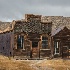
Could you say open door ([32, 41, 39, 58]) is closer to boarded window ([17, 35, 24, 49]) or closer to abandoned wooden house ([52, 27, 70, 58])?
boarded window ([17, 35, 24, 49])

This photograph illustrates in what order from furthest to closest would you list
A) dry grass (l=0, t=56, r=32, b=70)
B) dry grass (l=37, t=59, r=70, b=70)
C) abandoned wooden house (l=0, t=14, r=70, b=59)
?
abandoned wooden house (l=0, t=14, r=70, b=59) < dry grass (l=37, t=59, r=70, b=70) < dry grass (l=0, t=56, r=32, b=70)

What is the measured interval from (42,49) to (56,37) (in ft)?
8.17

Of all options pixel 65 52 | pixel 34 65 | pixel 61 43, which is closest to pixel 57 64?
pixel 34 65

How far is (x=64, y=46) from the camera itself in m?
41.6

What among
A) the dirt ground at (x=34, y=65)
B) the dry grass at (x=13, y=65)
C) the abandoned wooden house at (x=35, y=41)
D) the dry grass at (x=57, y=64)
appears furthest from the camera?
the abandoned wooden house at (x=35, y=41)

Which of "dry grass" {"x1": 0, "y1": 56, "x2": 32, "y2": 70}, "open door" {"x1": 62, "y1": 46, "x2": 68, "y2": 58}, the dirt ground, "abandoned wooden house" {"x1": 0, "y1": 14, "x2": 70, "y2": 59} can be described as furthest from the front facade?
"dry grass" {"x1": 0, "y1": 56, "x2": 32, "y2": 70}

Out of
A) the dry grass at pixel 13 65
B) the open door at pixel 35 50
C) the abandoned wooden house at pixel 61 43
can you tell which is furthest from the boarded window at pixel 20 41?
the dry grass at pixel 13 65

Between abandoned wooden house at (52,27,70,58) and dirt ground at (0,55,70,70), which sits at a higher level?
abandoned wooden house at (52,27,70,58)

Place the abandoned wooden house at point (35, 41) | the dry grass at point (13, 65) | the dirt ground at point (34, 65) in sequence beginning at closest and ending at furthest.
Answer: the dry grass at point (13, 65) → the dirt ground at point (34, 65) → the abandoned wooden house at point (35, 41)

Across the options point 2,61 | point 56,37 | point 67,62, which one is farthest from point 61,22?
point 2,61

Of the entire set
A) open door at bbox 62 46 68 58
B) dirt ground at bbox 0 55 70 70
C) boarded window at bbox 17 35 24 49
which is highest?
boarded window at bbox 17 35 24 49

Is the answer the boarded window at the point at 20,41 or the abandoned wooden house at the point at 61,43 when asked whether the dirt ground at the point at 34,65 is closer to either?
the abandoned wooden house at the point at 61,43

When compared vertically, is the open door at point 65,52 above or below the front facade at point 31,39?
below

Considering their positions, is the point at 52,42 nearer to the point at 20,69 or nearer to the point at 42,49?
the point at 42,49
